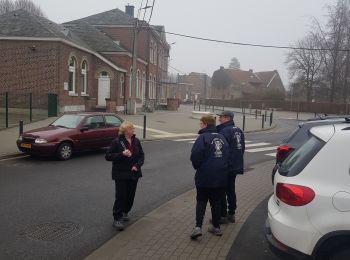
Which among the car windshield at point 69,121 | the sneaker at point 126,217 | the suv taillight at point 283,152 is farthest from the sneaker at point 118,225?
the car windshield at point 69,121

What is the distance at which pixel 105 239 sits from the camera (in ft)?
19.7

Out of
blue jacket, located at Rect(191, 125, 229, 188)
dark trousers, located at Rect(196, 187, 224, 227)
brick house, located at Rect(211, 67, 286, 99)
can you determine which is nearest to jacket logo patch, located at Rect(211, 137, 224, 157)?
blue jacket, located at Rect(191, 125, 229, 188)

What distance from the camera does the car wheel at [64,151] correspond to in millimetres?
12992

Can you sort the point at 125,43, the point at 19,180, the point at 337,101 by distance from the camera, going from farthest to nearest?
the point at 337,101 → the point at 125,43 → the point at 19,180

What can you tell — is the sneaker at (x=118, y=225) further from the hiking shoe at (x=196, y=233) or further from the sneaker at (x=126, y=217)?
the hiking shoe at (x=196, y=233)

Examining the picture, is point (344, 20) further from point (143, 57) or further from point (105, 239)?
point (105, 239)

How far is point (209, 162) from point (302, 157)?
5.28 ft

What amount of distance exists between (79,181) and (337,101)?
67124 mm

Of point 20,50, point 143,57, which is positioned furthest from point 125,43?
point 20,50

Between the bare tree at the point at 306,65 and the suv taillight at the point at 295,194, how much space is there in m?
70.6

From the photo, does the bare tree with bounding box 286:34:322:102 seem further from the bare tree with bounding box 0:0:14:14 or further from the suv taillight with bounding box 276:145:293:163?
the suv taillight with bounding box 276:145:293:163

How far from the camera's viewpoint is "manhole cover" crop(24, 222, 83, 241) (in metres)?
6.01

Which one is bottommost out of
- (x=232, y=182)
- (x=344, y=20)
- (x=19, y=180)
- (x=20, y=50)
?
(x=19, y=180)

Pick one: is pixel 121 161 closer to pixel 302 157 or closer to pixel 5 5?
pixel 302 157
